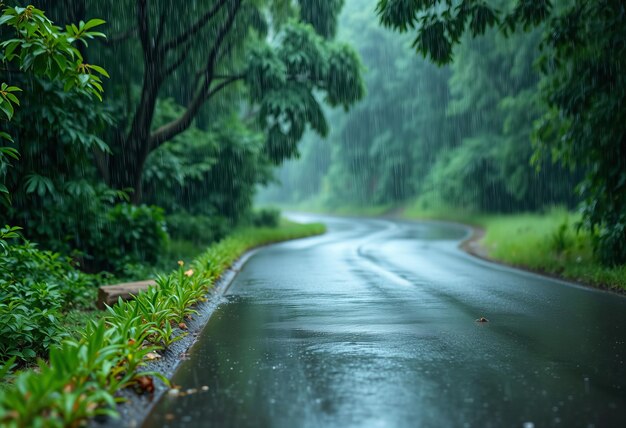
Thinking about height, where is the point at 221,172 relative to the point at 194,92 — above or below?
below

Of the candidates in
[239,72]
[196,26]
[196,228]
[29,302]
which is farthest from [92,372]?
[196,228]

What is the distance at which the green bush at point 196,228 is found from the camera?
20.5 meters

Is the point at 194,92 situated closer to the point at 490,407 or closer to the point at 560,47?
the point at 560,47

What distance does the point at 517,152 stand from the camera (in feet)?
109

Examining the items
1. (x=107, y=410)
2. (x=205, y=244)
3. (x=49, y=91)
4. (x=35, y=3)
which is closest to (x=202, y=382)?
(x=107, y=410)

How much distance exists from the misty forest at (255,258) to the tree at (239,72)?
6 cm

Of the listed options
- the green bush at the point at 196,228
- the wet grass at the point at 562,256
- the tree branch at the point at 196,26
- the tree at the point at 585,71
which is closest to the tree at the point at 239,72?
the tree branch at the point at 196,26

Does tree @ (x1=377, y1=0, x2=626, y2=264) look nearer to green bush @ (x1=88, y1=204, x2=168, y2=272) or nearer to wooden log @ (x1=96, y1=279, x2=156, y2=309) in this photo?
wooden log @ (x1=96, y1=279, x2=156, y2=309)

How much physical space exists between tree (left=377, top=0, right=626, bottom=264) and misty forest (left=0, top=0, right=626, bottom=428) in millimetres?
48

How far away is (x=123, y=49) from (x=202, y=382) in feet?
42.7

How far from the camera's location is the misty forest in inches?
196

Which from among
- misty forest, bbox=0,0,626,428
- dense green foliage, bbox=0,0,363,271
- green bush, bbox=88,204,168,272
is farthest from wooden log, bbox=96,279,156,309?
green bush, bbox=88,204,168,272

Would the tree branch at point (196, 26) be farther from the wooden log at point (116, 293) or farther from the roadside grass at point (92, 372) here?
the roadside grass at point (92, 372)

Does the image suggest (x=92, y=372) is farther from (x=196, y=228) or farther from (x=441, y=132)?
(x=441, y=132)
